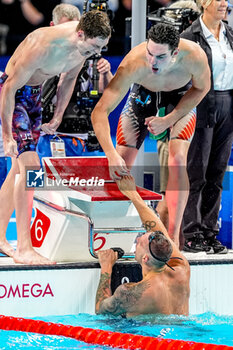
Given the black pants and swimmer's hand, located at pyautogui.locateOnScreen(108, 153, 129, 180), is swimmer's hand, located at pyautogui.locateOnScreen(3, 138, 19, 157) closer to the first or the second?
swimmer's hand, located at pyautogui.locateOnScreen(108, 153, 129, 180)

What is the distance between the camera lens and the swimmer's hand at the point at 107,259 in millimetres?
5145

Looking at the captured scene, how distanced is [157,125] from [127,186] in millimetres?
477

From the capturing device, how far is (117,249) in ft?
17.1

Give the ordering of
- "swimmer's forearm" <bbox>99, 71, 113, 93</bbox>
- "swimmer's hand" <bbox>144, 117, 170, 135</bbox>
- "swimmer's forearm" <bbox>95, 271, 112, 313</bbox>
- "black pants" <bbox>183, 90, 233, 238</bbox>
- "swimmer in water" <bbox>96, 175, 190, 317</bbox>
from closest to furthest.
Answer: "swimmer in water" <bbox>96, 175, 190, 317</bbox>, "swimmer's forearm" <bbox>95, 271, 112, 313</bbox>, "swimmer's hand" <bbox>144, 117, 170, 135</bbox>, "black pants" <bbox>183, 90, 233, 238</bbox>, "swimmer's forearm" <bbox>99, 71, 113, 93</bbox>

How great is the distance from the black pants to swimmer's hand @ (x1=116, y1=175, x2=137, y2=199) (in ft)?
2.61

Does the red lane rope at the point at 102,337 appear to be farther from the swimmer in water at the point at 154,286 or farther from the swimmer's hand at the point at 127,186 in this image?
the swimmer's hand at the point at 127,186

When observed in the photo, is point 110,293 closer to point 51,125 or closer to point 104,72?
point 51,125

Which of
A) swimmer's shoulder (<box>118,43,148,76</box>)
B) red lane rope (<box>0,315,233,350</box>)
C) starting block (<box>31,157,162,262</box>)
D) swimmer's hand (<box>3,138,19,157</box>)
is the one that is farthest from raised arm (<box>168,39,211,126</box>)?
red lane rope (<box>0,315,233,350</box>)

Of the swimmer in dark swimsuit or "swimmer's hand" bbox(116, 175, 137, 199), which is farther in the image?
"swimmer's hand" bbox(116, 175, 137, 199)

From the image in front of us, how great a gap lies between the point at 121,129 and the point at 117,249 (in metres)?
0.90

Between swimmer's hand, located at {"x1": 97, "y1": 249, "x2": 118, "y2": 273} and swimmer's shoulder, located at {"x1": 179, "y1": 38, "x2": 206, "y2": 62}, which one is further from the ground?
swimmer's shoulder, located at {"x1": 179, "y1": 38, "x2": 206, "y2": 62}

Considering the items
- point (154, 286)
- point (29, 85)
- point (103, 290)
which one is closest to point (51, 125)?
point (29, 85)

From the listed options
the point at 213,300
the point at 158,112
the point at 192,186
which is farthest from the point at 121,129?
the point at 213,300

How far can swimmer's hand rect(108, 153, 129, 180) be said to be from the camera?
5.17 metres
